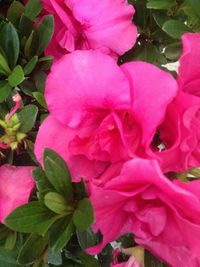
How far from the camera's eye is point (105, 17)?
1.80 feet

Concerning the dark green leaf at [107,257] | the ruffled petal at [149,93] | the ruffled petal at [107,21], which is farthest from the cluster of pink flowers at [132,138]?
the dark green leaf at [107,257]

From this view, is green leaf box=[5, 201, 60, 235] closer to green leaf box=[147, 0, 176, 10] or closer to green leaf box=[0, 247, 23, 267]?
green leaf box=[0, 247, 23, 267]

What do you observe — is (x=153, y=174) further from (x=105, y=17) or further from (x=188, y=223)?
(x=105, y=17)

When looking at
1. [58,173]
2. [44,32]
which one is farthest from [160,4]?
[58,173]

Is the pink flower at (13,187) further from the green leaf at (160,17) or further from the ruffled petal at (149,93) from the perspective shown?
the green leaf at (160,17)

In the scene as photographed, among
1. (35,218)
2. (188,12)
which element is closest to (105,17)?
(188,12)

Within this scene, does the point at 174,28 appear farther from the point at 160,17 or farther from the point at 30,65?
the point at 30,65

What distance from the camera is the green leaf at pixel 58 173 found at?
1.51 feet

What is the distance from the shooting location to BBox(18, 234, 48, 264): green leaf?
504 millimetres

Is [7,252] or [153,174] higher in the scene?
[153,174]

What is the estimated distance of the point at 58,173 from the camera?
47 cm

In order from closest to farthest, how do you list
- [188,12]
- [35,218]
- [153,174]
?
[153,174], [35,218], [188,12]

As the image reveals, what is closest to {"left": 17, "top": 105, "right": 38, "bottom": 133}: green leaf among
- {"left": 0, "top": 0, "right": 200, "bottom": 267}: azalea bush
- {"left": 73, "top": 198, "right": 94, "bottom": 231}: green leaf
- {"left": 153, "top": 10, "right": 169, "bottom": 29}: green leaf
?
{"left": 0, "top": 0, "right": 200, "bottom": 267}: azalea bush

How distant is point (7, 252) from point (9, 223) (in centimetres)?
9
